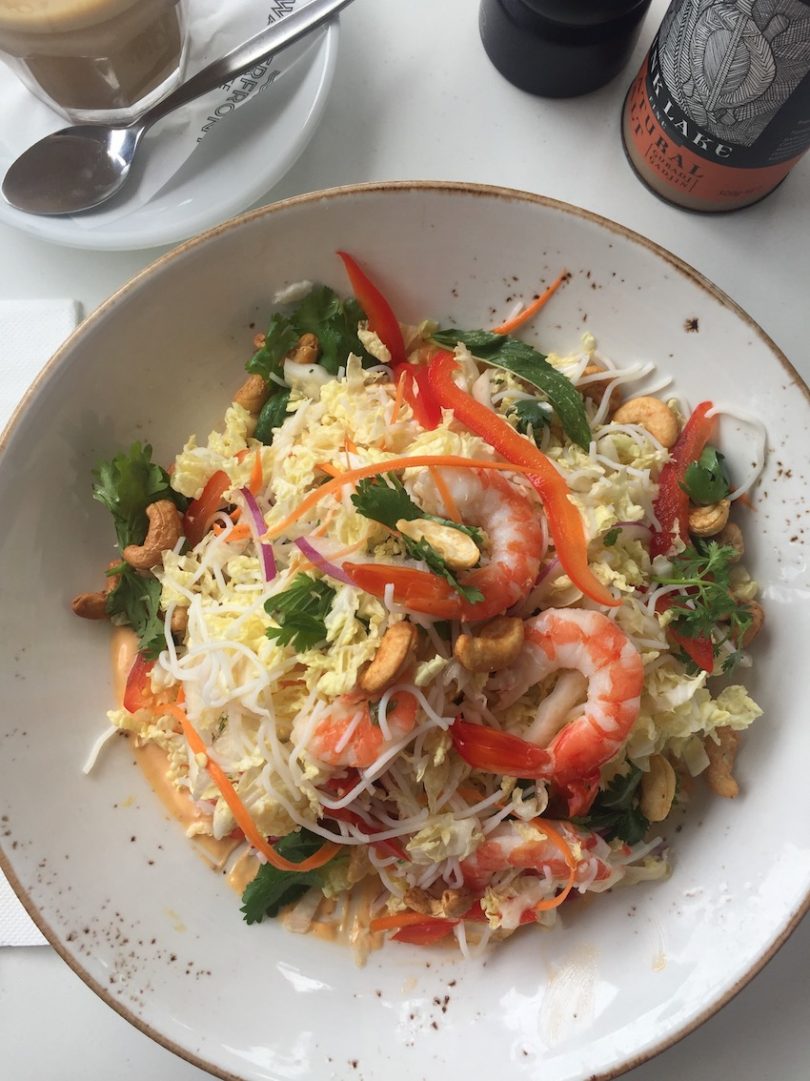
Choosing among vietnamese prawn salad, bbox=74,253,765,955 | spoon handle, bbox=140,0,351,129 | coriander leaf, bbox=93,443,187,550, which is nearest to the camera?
vietnamese prawn salad, bbox=74,253,765,955

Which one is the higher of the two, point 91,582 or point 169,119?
point 169,119

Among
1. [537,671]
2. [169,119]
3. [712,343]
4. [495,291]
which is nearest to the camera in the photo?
[537,671]

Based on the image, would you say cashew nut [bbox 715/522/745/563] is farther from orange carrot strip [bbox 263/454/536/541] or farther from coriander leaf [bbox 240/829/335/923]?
coriander leaf [bbox 240/829/335/923]

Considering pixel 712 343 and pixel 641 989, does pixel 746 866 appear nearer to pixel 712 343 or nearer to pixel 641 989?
pixel 641 989

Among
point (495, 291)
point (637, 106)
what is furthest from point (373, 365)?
point (637, 106)

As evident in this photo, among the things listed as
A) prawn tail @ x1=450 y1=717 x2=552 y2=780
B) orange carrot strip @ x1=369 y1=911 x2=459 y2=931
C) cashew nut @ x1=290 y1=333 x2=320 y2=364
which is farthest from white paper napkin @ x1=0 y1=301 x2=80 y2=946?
orange carrot strip @ x1=369 y1=911 x2=459 y2=931

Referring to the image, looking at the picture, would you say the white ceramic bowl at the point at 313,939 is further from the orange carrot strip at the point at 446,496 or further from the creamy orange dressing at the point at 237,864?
the orange carrot strip at the point at 446,496
